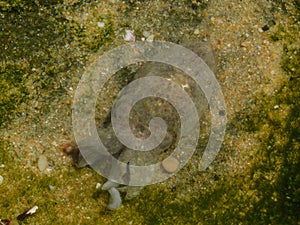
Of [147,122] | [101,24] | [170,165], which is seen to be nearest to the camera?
[147,122]

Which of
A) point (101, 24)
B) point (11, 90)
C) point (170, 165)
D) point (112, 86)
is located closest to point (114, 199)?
point (170, 165)

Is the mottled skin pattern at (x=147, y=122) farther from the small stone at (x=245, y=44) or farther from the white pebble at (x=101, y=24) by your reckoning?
the white pebble at (x=101, y=24)

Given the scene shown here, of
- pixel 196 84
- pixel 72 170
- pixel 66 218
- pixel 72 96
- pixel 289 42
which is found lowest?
pixel 66 218

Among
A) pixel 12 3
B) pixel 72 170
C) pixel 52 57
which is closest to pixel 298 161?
pixel 72 170

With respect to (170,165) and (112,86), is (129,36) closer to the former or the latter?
(112,86)

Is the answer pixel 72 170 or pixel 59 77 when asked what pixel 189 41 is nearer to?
pixel 59 77

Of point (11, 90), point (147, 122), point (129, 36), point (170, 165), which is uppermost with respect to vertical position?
point (129, 36)

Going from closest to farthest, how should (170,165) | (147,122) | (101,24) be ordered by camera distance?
(147,122) < (170,165) < (101,24)

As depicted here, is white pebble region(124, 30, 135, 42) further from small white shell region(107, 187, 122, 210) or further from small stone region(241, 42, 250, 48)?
small white shell region(107, 187, 122, 210)

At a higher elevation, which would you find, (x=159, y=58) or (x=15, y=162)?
(x=159, y=58)

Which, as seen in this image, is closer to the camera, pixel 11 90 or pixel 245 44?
pixel 11 90

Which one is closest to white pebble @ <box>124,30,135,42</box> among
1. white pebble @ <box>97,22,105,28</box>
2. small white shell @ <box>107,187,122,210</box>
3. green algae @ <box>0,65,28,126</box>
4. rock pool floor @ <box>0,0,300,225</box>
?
rock pool floor @ <box>0,0,300,225</box>
